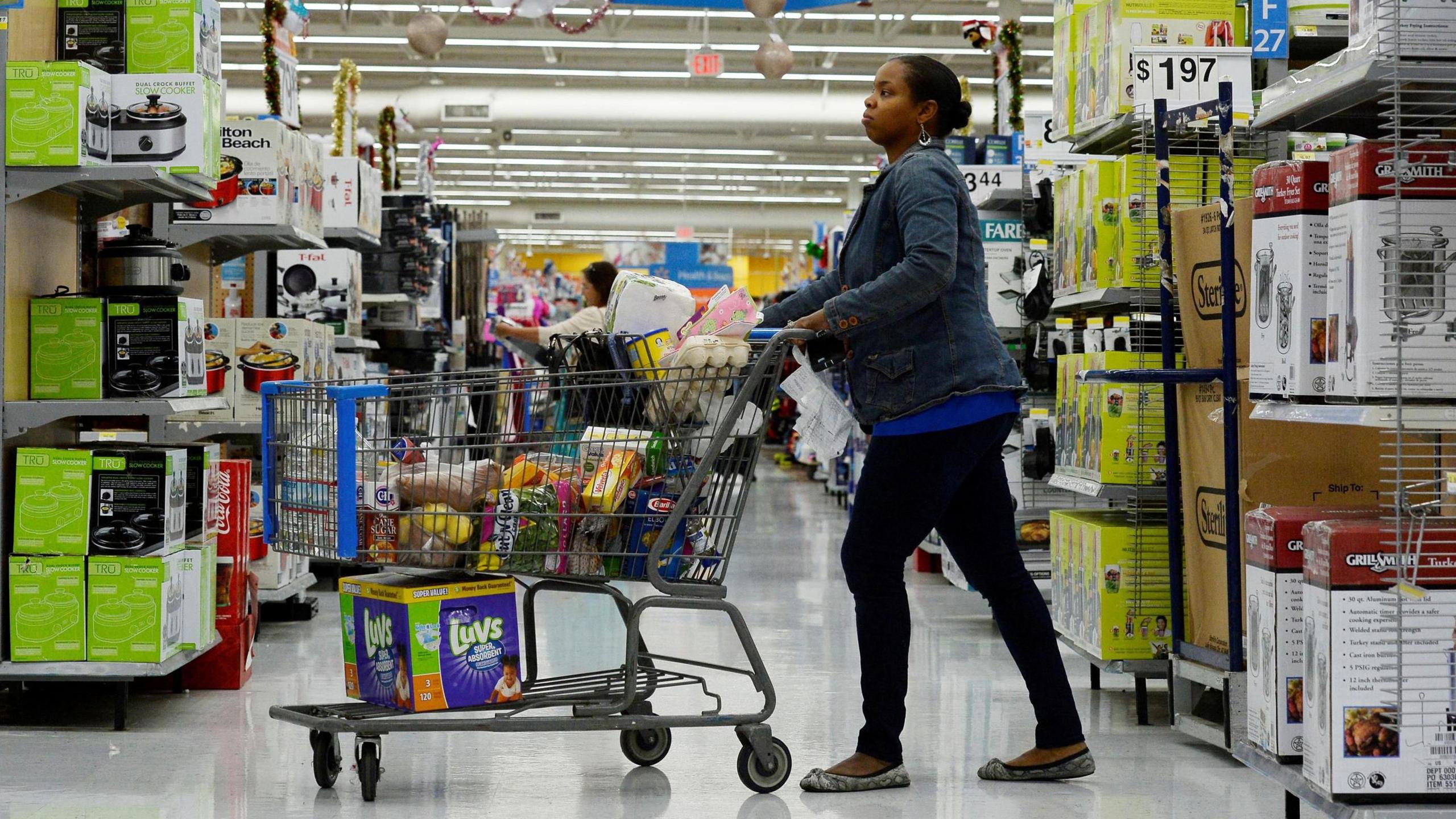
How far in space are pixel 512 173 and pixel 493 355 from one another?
13.7 meters

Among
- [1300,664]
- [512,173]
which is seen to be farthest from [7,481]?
[512,173]

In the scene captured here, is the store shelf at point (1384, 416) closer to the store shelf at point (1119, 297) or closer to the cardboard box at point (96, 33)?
the store shelf at point (1119, 297)

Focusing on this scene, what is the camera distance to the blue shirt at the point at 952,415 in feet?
10.2

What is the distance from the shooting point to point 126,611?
3.83 metres

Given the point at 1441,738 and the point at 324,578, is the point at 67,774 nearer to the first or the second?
the point at 1441,738

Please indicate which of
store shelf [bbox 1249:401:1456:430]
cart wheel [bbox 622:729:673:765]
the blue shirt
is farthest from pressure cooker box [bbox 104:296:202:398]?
store shelf [bbox 1249:401:1456:430]

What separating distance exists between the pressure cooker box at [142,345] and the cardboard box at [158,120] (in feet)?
1.23

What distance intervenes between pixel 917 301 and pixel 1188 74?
158cm

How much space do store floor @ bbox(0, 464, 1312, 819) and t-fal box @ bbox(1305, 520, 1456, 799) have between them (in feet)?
3.13

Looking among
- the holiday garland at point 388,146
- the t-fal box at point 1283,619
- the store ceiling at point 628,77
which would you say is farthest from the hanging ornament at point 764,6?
Answer: the t-fal box at point 1283,619

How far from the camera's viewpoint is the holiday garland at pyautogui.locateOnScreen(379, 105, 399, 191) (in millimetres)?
9125

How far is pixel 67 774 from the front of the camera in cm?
337

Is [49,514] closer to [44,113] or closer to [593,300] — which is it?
[44,113]

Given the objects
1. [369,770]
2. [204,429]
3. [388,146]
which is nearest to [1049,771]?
[369,770]
